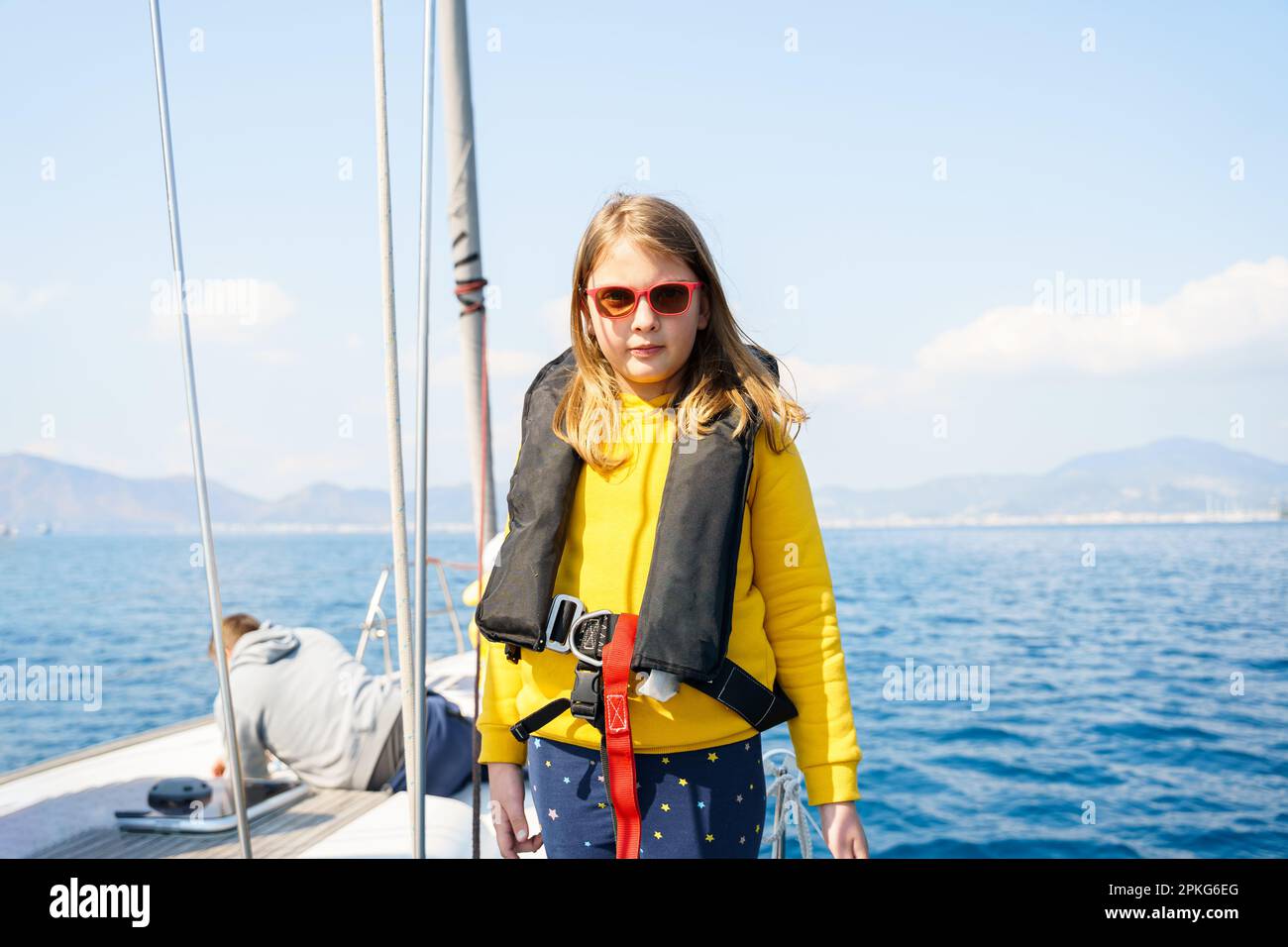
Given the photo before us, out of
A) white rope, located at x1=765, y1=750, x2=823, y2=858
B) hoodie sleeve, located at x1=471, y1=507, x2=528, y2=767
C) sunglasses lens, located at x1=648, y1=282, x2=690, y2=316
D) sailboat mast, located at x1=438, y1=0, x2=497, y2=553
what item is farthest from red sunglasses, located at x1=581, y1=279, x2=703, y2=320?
sailboat mast, located at x1=438, y1=0, x2=497, y2=553

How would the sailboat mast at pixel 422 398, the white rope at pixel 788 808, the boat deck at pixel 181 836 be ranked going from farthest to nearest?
the boat deck at pixel 181 836
the white rope at pixel 788 808
the sailboat mast at pixel 422 398

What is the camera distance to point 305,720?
3.34 metres

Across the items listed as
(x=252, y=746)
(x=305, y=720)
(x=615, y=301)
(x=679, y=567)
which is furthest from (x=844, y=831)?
(x=252, y=746)

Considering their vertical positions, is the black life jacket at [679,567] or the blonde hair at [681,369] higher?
the blonde hair at [681,369]

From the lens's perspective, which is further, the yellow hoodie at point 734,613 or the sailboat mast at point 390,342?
the sailboat mast at point 390,342

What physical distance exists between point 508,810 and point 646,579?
1.37 feet

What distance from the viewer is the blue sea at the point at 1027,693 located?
8.27m

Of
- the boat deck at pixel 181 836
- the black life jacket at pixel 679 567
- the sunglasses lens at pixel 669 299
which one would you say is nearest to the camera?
the black life jacket at pixel 679 567

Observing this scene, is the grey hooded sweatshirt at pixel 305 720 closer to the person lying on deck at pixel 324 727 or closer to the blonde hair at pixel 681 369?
the person lying on deck at pixel 324 727

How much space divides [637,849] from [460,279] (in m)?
2.57

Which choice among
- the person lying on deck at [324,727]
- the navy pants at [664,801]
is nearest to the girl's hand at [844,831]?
the navy pants at [664,801]

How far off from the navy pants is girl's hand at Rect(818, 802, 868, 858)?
122 mm

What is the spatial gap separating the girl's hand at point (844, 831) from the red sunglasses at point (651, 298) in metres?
A: 0.73

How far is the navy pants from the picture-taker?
1295 mm
